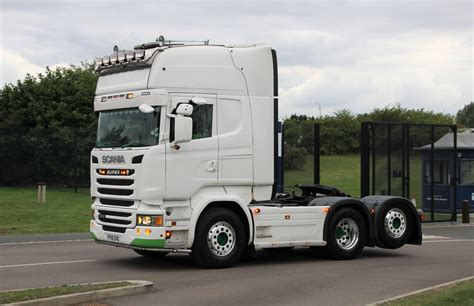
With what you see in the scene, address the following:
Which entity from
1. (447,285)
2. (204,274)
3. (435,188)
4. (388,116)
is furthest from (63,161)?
(388,116)

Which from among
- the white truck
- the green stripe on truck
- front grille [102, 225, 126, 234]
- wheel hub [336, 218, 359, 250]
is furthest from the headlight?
wheel hub [336, 218, 359, 250]

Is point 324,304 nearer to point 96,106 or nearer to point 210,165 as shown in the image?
point 210,165

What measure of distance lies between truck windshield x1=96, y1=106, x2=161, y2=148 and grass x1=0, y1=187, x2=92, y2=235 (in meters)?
6.67

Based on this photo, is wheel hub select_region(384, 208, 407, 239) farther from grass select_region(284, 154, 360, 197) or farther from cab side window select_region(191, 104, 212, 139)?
grass select_region(284, 154, 360, 197)

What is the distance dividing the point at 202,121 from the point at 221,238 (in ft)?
6.78

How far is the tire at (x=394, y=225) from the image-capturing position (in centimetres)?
1418

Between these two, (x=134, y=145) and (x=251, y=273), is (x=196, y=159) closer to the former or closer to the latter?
(x=134, y=145)

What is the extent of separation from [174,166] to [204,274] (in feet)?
6.12

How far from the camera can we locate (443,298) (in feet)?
29.3

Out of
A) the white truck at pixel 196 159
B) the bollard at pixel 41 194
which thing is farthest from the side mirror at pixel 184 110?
the bollard at pixel 41 194

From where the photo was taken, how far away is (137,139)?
11.9 metres

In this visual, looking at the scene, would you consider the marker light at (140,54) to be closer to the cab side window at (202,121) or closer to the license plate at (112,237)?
the cab side window at (202,121)

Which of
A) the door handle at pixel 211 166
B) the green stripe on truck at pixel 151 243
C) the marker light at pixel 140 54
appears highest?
the marker light at pixel 140 54

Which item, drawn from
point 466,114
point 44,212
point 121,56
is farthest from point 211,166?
point 466,114
